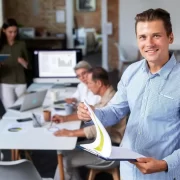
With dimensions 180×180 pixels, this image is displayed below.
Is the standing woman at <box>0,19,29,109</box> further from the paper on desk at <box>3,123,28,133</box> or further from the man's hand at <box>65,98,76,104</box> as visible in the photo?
the paper on desk at <box>3,123,28,133</box>

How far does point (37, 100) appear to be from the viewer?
3932mm

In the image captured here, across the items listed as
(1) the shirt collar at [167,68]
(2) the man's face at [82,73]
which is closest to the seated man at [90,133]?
(2) the man's face at [82,73]

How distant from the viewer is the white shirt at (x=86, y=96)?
3740 mm

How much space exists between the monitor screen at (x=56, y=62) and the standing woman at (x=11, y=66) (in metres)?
0.17

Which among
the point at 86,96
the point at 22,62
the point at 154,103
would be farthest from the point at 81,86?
the point at 154,103

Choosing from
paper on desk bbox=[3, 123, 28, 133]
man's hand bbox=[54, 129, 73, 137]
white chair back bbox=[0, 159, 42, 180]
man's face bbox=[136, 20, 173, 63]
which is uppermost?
man's face bbox=[136, 20, 173, 63]

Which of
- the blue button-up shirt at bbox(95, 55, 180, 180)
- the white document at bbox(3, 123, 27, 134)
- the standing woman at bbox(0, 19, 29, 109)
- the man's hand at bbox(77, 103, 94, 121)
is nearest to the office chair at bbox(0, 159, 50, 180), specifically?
the man's hand at bbox(77, 103, 94, 121)

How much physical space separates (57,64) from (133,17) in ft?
12.6

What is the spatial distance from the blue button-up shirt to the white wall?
6495mm

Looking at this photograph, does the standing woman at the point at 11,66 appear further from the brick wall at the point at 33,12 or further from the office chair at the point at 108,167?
the brick wall at the point at 33,12

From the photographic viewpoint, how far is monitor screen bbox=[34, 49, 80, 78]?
479cm

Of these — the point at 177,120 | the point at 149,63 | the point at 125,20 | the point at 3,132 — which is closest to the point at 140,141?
the point at 177,120

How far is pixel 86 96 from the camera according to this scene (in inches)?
155

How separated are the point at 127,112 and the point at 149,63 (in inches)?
11.9
